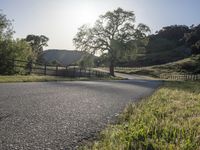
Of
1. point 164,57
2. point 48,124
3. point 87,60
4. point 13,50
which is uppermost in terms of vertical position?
point 164,57

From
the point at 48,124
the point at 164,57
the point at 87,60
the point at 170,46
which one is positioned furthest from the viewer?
the point at 170,46

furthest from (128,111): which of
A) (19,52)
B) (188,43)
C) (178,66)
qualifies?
(188,43)

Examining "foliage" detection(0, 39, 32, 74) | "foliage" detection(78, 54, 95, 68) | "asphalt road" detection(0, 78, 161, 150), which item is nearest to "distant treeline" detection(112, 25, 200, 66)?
"foliage" detection(78, 54, 95, 68)

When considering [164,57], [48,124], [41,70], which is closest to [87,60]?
[41,70]

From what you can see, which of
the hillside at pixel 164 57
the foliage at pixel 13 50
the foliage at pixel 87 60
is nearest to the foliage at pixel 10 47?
the foliage at pixel 13 50

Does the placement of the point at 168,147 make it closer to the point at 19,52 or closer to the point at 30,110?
the point at 30,110

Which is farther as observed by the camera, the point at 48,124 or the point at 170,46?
the point at 170,46

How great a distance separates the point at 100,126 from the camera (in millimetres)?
5480

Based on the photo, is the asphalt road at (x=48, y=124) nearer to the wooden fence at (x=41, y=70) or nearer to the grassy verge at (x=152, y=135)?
the grassy verge at (x=152, y=135)

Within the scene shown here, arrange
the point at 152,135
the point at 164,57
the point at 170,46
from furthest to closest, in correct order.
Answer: the point at 170,46, the point at 164,57, the point at 152,135

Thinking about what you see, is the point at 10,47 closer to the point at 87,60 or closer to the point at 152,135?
the point at 87,60

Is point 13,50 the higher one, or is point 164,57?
point 164,57

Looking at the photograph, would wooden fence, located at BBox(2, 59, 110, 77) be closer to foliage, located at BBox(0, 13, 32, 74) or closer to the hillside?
foliage, located at BBox(0, 13, 32, 74)

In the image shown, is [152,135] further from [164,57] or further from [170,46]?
[170,46]
